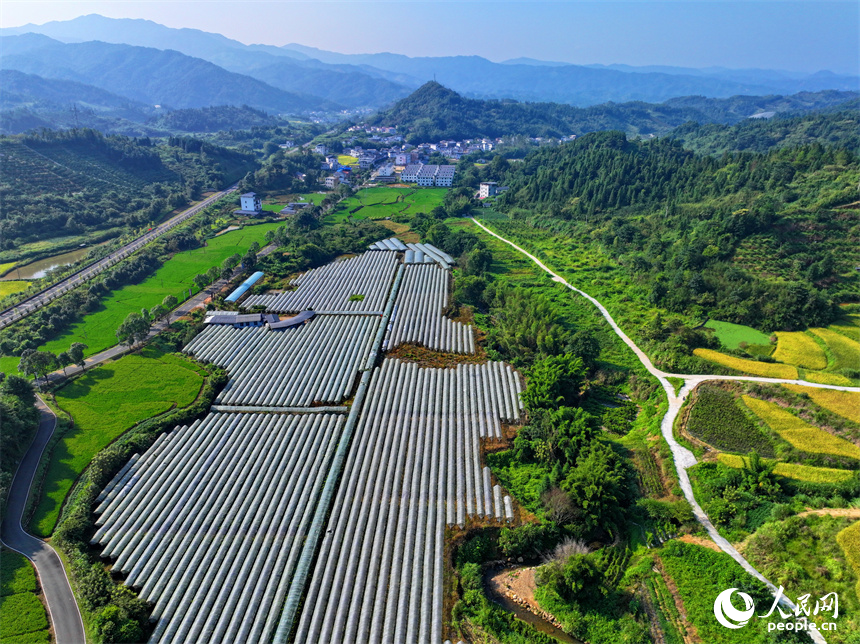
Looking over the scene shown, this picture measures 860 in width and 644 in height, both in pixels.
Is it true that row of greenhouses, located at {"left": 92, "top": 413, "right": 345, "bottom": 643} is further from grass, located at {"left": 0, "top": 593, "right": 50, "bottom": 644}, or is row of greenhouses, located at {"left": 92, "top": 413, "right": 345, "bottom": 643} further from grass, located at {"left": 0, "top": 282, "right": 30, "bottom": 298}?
grass, located at {"left": 0, "top": 282, "right": 30, "bottom": 298}

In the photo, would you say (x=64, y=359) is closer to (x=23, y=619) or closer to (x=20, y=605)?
(x=20, y=605)

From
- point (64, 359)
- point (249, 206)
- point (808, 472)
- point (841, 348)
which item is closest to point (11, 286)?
point (64, 359)

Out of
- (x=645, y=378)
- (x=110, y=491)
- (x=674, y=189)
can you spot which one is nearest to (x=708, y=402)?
(x=645, y=378)

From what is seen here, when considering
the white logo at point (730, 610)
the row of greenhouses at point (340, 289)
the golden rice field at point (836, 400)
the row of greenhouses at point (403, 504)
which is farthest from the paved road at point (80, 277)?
the golden rice field at point (836, 400)

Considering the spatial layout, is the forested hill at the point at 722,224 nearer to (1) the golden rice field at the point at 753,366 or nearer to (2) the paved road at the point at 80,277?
(1) the golden rice field at the point at 753,366

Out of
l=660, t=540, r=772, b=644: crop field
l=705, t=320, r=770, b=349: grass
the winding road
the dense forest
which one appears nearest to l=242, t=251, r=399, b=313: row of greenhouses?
the winding road

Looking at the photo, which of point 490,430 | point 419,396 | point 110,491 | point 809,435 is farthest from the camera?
point 419,396

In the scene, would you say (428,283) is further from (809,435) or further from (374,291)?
(809,435)
